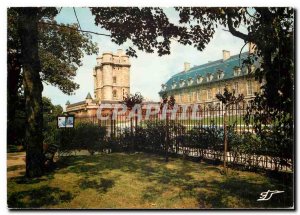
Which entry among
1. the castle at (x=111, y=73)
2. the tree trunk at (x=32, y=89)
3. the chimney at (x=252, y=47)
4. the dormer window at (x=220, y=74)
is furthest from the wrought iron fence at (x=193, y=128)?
the dormer window at (x=220, y=74)

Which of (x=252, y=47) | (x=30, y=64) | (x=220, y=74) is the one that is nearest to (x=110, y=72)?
(x=30, y=64)

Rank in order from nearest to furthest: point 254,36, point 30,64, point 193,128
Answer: point 254,36
point 30,64
point 193,128

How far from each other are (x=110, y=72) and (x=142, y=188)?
317 centimetres

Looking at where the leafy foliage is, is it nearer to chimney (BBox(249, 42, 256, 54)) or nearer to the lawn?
the lawn

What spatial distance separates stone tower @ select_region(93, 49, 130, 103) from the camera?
625 cm

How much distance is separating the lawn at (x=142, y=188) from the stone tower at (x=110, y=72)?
212cm

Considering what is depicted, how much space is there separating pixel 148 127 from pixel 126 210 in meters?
5.52

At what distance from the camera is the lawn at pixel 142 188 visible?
499 cm

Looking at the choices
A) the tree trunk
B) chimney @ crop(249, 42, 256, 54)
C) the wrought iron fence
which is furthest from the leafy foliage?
chimney @ crop(249, 42, 256, 54)

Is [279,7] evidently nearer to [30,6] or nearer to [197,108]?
[197,108]

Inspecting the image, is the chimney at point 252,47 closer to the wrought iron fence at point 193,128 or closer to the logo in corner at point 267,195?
the wrought iron fence at point 193,128

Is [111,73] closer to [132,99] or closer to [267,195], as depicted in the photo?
[132,99]

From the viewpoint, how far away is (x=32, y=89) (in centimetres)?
599

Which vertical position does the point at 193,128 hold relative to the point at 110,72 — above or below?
below
